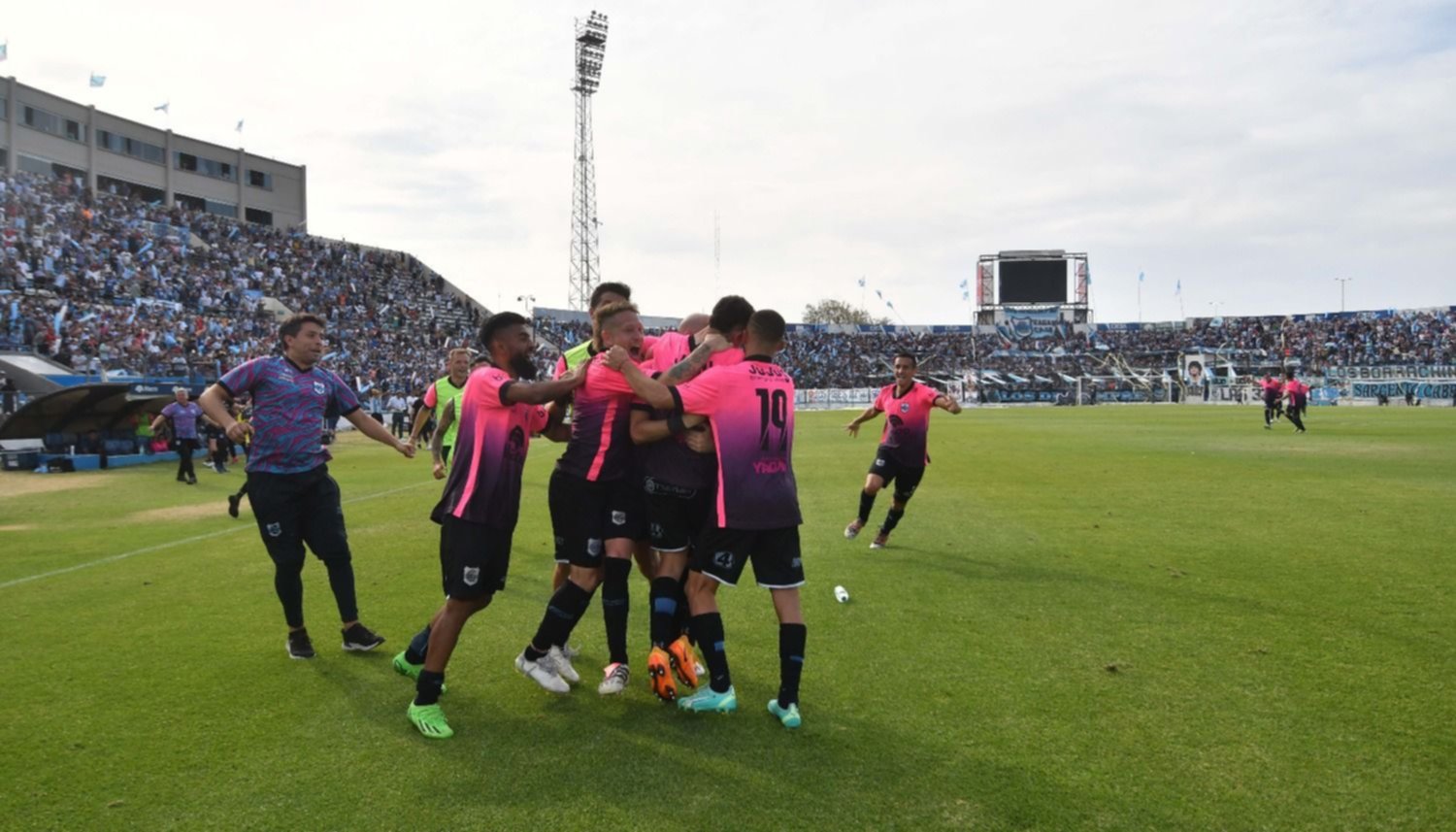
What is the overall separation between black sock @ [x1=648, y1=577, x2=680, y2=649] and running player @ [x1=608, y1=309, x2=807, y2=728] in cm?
25

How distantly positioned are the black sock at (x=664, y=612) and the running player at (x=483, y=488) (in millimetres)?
889

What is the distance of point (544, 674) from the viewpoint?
17.5 feet

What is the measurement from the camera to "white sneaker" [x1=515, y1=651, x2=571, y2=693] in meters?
5.26

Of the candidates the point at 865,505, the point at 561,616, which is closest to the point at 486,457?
the point at 561,616

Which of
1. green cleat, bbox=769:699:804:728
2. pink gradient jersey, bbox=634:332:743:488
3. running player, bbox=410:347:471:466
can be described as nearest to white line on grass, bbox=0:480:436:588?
running player, bbox=410:347:471:466

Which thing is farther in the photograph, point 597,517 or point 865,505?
point 865,505

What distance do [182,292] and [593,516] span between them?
4255 centimetres

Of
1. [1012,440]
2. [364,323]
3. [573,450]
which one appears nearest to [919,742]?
[573,450]

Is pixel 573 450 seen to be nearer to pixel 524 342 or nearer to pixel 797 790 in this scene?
pixel 524 342

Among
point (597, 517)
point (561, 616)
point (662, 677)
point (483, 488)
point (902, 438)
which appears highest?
point (483, 488)

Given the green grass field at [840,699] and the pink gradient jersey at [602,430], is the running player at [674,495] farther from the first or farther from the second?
the green grass field at [840,699]

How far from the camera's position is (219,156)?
56.0 metres

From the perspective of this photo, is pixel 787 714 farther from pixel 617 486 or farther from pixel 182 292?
pixel 182 292

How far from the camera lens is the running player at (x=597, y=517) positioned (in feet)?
17.4
